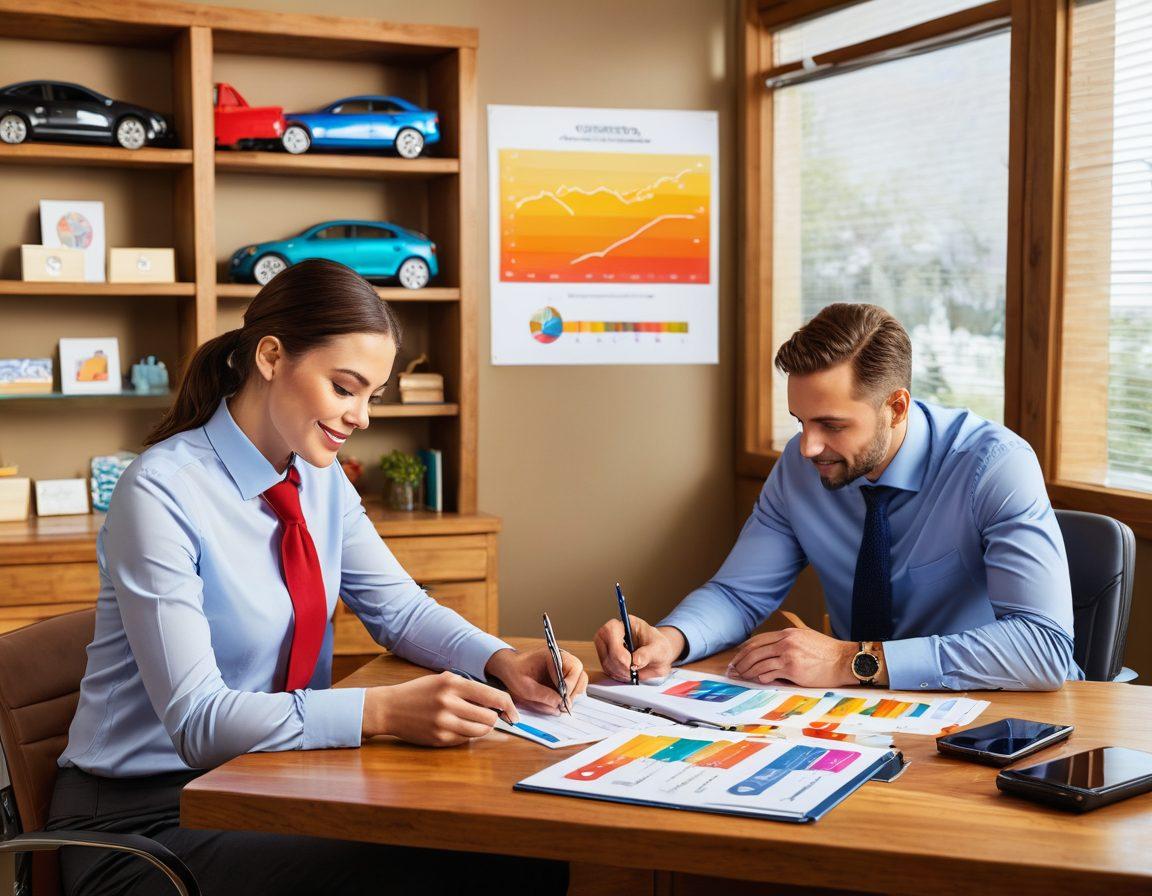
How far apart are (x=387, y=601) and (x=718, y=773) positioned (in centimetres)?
84

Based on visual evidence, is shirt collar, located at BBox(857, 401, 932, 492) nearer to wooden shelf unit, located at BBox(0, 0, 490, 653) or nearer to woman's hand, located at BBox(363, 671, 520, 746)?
woman's hand, located at BBox(363, 671, 520, 746)

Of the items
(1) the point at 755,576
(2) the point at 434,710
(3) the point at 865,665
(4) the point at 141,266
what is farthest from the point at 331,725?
(4) the point at 141,266

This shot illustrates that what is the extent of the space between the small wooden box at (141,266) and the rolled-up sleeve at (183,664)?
217 cm

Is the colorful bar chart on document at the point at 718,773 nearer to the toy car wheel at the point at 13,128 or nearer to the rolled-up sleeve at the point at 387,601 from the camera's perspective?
the rolled-up sleeve at the point at 387,601

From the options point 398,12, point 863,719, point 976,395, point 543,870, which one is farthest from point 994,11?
point 543,870

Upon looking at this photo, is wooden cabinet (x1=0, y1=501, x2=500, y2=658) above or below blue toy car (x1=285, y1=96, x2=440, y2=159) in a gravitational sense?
below

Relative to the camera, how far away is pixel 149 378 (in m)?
3.85

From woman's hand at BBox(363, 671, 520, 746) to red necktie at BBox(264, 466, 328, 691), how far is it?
29 cm

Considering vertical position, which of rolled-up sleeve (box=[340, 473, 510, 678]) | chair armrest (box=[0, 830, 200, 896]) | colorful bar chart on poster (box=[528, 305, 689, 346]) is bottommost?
chair armrest (box=[0, 830, 200, 896])

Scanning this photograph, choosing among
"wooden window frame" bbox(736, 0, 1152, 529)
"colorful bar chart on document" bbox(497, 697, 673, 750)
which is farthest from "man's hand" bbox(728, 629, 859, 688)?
"wooden window frame" bbox(736, 0, 1152, 529)

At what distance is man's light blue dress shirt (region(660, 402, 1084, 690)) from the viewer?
1901 millimetres

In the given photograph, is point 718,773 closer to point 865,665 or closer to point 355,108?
point 865,665

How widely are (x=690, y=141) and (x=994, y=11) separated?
50.5 inches

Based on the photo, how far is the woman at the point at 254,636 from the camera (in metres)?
1.63
